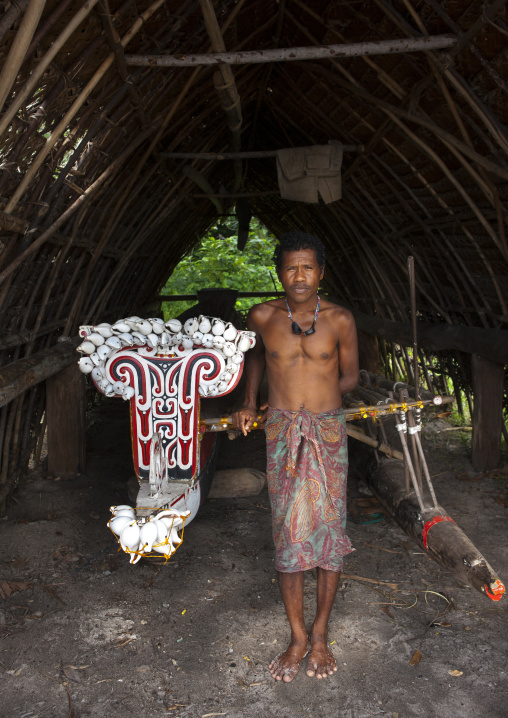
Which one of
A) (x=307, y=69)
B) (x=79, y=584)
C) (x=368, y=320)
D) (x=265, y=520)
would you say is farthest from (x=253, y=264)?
(x=79, y=584)

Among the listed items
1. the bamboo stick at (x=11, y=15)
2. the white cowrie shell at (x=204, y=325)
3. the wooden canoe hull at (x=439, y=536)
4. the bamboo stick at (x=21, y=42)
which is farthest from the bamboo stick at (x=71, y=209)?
the wooden canoe hull at (x=439, y=536)

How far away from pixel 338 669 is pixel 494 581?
769 mm

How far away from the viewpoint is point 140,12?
9.08ft

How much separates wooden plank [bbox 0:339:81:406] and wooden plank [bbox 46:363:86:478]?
18 centimetres

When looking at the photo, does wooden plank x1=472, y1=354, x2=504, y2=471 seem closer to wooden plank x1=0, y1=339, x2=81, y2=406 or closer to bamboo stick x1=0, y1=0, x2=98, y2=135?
wooden plank x1=0, y1=339, x2=81, y2=406

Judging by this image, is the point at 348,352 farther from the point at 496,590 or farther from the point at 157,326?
the point at 496,590

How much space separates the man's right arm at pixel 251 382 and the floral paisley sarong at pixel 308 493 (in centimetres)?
18

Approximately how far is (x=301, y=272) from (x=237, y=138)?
10.6ft

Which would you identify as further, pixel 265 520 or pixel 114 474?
pixel 114 474

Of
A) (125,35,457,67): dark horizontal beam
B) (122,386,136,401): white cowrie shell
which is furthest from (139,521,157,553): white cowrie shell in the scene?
(125,35,457,67): dark horizontal beam

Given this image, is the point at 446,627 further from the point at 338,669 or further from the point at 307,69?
the point at 307,69

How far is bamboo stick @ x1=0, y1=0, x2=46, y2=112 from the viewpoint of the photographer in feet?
5.72

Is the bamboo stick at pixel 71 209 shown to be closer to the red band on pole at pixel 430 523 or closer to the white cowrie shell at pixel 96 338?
the white cowrie shell at pixel 96 338

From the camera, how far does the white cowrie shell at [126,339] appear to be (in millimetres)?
2760
